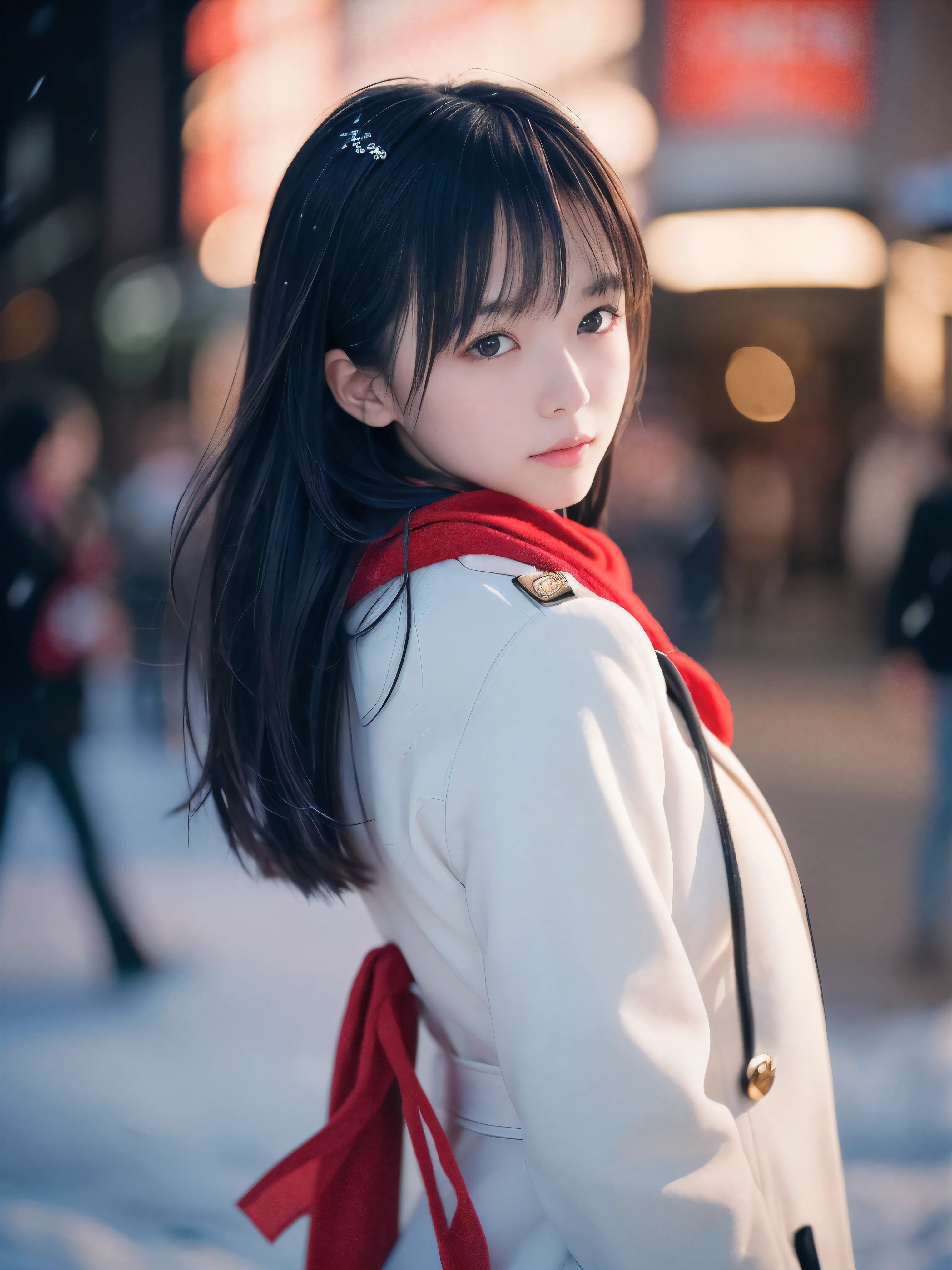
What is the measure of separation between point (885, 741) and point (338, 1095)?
5.36 meters

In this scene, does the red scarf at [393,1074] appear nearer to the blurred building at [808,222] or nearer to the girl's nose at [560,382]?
the girl's nose at [560,382]

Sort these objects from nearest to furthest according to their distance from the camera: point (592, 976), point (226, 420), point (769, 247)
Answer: point (592, 976) → point (226, 420) → point (769, 247)

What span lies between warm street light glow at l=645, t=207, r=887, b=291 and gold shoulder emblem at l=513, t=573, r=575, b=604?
9.77m

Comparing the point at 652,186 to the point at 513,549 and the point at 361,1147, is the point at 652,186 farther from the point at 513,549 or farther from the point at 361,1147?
the point at 361,1147

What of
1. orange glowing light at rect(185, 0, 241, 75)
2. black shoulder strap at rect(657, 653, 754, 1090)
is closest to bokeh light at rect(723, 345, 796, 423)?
orange glowing light at rect(185, 0, 241, 75)

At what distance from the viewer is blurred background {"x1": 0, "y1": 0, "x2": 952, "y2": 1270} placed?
2.42 meters

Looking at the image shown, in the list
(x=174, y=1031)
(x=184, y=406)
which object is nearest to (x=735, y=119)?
(x=184, y=406)

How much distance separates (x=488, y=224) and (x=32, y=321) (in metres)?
12.7

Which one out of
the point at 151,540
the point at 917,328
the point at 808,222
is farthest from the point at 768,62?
the point at 151,540

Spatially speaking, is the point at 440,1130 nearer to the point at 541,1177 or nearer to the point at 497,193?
the point at 541,1177

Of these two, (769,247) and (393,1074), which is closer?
(393,1074)

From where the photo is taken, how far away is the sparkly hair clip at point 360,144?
0.81 meters

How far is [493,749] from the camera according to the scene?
70 cm

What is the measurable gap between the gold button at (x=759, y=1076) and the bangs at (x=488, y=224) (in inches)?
23.2
